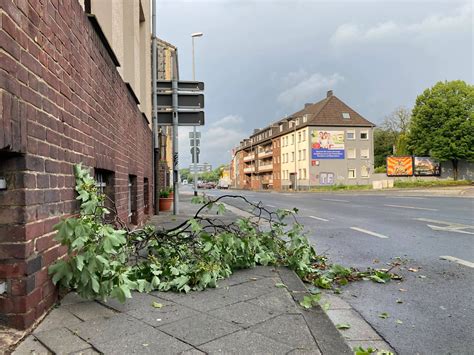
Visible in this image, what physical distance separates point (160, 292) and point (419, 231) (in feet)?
24.8

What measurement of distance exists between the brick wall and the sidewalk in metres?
0.24

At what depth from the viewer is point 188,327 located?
2.57m

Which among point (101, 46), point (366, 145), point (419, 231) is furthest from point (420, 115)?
point (101, 46)

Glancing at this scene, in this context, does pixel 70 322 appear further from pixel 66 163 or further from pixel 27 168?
pixel 66 163

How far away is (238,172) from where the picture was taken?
116 m

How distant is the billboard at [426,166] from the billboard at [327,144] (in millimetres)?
10187

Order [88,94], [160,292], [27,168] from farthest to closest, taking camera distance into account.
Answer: [88,94]
[160,292]
[27,168]

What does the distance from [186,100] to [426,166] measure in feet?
157

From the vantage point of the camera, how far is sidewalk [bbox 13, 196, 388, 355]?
7.30 ft

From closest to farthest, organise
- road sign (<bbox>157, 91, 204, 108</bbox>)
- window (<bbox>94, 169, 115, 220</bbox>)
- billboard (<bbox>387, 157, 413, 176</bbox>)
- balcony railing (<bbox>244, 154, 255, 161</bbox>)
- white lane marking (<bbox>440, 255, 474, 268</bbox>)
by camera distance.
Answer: window (<bbox>94, 169, 115, 220</bbox>)
white lane marking (<bbox>440, 255, 474, 268</bbox>)
road sign (<bbox>157, 91, 204, 108</bbox>)
billboard (<bbox>387, 157, 413, 176</bbox>)
balcony railing (<bbox>244, 154, 255, 161</bbox>)

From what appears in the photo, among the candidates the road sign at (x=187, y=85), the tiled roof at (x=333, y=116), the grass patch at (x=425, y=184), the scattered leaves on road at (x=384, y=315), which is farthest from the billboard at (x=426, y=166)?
the scattered leaves on road at (x=384, y=315)

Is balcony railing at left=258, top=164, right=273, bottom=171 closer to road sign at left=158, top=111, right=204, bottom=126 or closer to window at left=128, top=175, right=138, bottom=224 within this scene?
road sign at left=158, top=111, right=204, bottom=126

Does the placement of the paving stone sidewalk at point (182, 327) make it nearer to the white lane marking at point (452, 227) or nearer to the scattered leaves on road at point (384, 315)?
the scattered leaves on road at point (384, 315)

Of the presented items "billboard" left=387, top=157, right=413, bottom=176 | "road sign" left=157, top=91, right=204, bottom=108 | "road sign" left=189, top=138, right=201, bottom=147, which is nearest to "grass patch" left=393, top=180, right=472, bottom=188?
"billboard" left=387, top=157, right=413, bottom=176
